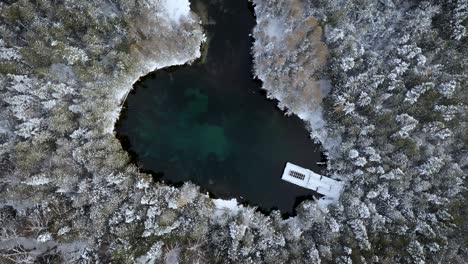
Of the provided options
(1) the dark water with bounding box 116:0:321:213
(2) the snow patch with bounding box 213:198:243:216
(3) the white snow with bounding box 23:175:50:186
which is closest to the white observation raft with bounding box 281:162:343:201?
(1) the dark water with bounding box 116:0:321:213

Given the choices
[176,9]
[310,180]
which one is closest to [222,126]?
[310,180]

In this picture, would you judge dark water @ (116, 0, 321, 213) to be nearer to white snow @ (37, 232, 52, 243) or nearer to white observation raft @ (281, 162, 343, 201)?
white observation raft @ (281, 162, 343, 201)

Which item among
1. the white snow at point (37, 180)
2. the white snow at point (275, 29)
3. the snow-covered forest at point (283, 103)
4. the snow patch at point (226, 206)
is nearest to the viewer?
the white snow at point (37, 180)

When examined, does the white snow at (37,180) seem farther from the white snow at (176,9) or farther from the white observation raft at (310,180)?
the white observation raft at (310,180)

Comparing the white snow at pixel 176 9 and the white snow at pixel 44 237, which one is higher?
the white snow at pixel 176 9

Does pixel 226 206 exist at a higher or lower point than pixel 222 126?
lower

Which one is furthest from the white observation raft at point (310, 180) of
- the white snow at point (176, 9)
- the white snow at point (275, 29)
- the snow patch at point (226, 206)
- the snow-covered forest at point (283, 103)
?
the white snow at point (176, 9)

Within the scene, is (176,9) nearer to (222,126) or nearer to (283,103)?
(222,126)

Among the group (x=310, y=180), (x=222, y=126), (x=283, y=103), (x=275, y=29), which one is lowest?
(x=310, y=180)
